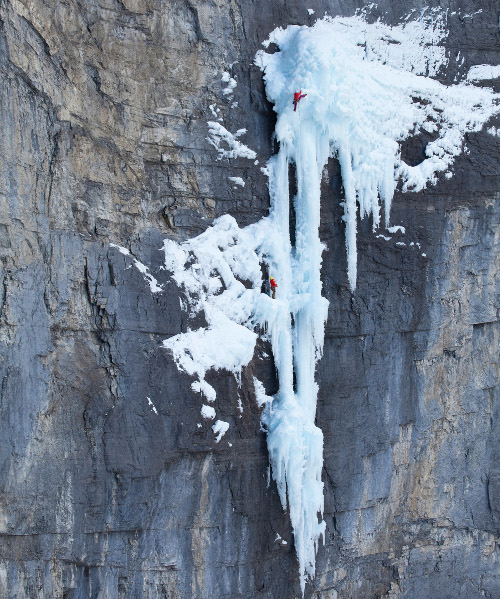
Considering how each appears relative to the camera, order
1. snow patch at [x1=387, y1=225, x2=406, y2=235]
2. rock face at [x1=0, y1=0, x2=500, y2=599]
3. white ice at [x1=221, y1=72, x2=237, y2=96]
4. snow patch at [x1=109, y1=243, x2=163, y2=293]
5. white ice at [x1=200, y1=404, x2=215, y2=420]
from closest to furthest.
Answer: rock face at [x1=0, y1=0, x2=500, y2=599]
snow patch at [x1=109, y1=243, x2=163, y2=293]
white ice at [x1=200, y1=404, x2=215, y2=420]
white ice at [x1=221, y1=72, x2=237, y2=96]
snow patch at [x1=387, y1=225, x2=406, y2=235]

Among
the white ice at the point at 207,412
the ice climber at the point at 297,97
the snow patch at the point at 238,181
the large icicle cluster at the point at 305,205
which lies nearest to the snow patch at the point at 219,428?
the large icicle cluster at the point at 305,205

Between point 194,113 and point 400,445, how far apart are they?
5.59 meters

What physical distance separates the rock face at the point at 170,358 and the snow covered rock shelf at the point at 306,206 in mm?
206

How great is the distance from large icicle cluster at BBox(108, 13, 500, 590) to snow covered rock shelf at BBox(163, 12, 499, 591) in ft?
0.05

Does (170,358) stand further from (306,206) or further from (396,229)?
(396,229)

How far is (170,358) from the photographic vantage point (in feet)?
27.8

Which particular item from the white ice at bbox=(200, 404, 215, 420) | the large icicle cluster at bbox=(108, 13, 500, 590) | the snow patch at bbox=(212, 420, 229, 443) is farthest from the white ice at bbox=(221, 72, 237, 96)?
the snow patch at bbox=(212, 420, 229, 443)

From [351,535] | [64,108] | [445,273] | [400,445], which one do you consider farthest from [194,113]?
[351,535]

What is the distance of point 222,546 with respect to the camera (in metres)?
9.05

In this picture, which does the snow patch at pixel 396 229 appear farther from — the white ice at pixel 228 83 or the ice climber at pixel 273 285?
the white ice at pixel 228 83

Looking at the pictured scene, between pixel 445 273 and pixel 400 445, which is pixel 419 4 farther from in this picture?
pixel 400 445

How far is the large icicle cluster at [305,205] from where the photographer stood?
8906 millimetres

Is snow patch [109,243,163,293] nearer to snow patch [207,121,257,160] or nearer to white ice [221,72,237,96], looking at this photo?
snow patch [207,121,257,160]

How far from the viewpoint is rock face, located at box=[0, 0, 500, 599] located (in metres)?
7.67
